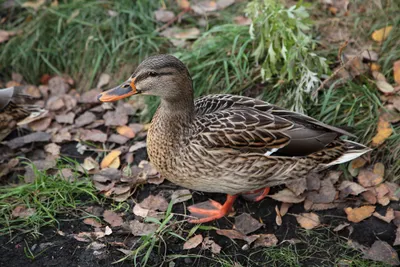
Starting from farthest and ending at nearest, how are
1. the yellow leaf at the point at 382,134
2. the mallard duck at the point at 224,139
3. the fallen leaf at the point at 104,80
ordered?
the fallen leaf at the point at 104,80
the yellow leaf at the point at 382,134
the mallard duck at the point at 224,139

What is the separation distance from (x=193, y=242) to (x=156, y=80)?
3.78 ft

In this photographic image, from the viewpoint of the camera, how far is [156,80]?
12.3ft

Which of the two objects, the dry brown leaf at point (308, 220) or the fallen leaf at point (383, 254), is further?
the dry brown leaf at point (308, 220)

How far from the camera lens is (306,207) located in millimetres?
4164

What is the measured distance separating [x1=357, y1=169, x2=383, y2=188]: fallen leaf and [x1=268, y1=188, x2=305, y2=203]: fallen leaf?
483 mm

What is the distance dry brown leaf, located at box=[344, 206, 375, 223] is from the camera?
4004mm

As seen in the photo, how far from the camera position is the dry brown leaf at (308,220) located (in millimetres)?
4000

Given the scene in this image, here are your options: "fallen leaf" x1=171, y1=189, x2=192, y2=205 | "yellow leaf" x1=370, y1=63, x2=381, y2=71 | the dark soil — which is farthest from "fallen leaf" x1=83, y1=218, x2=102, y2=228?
"yellow leaf" x1=370, y1=63, x2=381, y2=71

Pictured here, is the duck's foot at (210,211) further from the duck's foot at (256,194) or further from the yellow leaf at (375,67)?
the yellow leaf at (375,67)

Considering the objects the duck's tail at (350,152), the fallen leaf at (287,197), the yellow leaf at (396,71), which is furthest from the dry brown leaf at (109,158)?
the yellow leaf at (396,71)

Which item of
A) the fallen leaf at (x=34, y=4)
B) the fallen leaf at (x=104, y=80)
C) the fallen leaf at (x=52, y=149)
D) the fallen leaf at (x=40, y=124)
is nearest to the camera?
the fallen leaf at (x=52, y=149)

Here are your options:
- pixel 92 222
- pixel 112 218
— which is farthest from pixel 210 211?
pixel 92 222

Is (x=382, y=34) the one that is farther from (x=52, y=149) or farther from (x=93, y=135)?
(x=52, y=149)

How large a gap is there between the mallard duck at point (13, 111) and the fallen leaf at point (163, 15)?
157 centimetres
